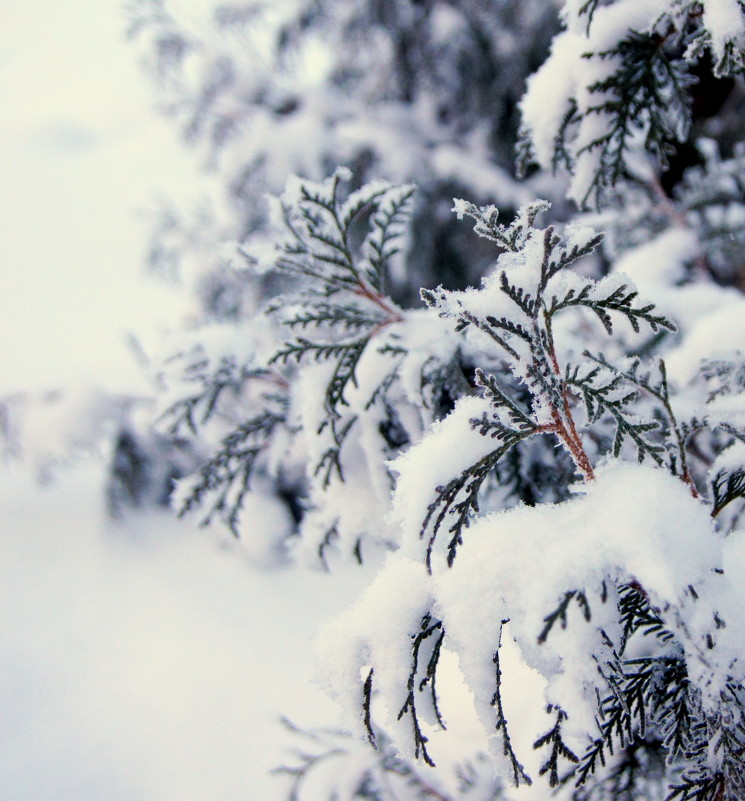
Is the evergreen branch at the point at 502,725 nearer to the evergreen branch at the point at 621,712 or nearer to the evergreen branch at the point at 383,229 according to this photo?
the evergreen branch at the point at 621,712

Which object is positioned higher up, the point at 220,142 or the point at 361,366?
the point at 220,142

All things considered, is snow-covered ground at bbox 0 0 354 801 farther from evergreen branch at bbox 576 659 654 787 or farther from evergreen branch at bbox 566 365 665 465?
evergreen branch at bbox 566 365 665 465

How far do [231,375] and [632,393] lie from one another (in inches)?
47.2

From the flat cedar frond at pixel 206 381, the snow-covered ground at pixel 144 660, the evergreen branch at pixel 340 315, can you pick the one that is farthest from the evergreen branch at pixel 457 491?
the snow-covered ground at pixel 144 660

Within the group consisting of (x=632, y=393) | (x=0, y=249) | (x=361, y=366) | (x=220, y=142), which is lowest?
(x=632, y=393)

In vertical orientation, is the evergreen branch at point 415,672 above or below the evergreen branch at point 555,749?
above

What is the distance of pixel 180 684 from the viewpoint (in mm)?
3287

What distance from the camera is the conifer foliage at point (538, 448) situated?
36.7 inches

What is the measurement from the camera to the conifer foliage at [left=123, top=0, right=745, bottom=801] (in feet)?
3.06

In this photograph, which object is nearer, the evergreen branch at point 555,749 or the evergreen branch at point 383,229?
the evergreen branch at point 555,749

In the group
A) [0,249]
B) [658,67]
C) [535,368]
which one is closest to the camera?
[535,368]

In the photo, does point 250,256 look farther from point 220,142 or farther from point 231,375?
point 220,142

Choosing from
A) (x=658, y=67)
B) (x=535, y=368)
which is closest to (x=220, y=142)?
(x=658, y=67)

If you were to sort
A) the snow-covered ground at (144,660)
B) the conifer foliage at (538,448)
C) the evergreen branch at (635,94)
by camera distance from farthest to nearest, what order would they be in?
1. the snow-covered ground at (144,660)
2. the evergreen branch at (635,94)
3. the conifer foliage at (538,448)
